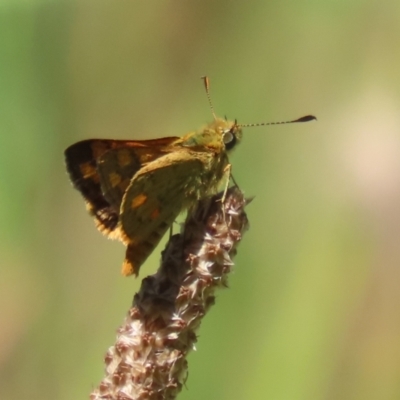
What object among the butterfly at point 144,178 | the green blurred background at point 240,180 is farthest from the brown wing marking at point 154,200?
the green blurred background at point 240,180

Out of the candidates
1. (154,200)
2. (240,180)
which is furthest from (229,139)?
(240,180)

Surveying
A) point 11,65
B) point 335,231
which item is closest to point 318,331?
point 335,231

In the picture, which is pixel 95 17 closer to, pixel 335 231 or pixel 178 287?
pixel 335 231

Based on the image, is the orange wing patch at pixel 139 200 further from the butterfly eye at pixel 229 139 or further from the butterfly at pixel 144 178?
the butterfly eye at pixel 229 139

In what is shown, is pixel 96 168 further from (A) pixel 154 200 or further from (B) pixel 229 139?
(B) pixel 229 139

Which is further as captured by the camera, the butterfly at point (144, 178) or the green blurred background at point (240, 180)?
the green blurred background at point (240, 180)
